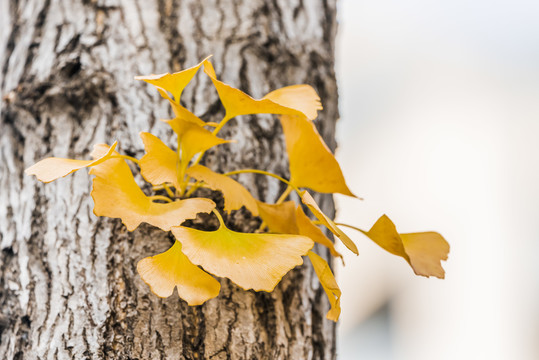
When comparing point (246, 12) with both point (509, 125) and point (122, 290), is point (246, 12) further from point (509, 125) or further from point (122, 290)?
point (509, 125)

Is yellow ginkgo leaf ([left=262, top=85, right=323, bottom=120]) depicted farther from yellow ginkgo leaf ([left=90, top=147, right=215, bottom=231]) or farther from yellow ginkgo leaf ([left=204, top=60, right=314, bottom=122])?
yellow ginkgo leaf ([left=90, top=147, right=215, bottom=231])

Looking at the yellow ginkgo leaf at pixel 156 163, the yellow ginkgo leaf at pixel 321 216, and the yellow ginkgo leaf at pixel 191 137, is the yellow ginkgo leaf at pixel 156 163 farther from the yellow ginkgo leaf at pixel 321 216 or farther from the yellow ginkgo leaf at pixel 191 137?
the yellow ginkgo leaf at pixel 321 216

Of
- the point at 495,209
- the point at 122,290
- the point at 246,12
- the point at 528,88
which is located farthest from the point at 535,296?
the point at 122,290

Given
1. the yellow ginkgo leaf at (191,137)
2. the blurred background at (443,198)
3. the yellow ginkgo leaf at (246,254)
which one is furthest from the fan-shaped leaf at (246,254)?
the blurred background at (443,198)

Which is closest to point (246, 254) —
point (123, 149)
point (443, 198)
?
point (123, 149)

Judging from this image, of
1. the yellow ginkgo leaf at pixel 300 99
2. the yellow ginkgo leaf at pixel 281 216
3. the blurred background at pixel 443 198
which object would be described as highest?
the yellow ginkgo leaf at pixel 300 99

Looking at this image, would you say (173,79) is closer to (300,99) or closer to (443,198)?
Result: (300,99)

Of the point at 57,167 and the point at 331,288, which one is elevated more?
the point at 57,167
